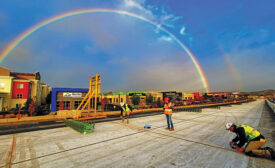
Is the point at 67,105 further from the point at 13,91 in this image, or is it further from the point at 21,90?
the point at 13,91

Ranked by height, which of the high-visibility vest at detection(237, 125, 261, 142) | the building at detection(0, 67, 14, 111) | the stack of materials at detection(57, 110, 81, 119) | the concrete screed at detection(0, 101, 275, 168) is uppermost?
the building at detection(0, 67, 14, 111)

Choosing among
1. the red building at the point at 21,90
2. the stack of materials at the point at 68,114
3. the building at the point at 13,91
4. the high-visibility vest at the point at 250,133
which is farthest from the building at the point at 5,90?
the high-visibility vest at the point at 250,133

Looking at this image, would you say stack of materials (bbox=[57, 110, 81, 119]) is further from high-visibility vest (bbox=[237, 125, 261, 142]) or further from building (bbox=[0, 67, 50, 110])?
high-visibility vest (bbox=[237, 125, 261, 142])

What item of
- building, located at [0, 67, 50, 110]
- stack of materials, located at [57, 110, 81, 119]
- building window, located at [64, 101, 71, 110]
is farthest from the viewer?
building window, located at [64, 101, 71, 110]

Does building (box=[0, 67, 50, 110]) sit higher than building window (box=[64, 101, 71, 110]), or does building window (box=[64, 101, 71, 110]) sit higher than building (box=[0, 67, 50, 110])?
building (box=[0, 67, 50, 110])

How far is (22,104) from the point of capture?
2797 centimetres

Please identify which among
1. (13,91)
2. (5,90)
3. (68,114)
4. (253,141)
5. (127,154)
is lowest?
(127,154)

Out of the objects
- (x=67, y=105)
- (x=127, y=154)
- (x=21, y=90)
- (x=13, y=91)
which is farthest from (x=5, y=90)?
(x=127, y=154)

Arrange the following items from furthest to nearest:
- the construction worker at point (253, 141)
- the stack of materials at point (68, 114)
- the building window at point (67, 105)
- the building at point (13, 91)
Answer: the building window at point (67, 105) → the building at point (13, 91) → the stack of materials at point (68, 114) → the construction worker at point (253, 141)

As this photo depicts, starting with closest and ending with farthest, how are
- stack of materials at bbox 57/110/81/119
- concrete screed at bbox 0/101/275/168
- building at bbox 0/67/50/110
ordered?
concrete screed at bbox 0/101/275/168 < stack of materials at bbox 57/110/81/119 < building at bbox 0/67/50/110

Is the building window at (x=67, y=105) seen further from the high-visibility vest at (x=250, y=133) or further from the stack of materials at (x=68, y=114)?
the high-visibility vest at (x=250, y=133)

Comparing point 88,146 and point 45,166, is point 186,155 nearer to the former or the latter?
point 88,146

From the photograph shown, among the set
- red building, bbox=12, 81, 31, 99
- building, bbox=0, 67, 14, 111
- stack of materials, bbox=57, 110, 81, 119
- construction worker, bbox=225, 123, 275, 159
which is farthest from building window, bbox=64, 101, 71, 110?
construction worker, bbox=225, 123, 275, 159

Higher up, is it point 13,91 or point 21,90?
point 21,90
